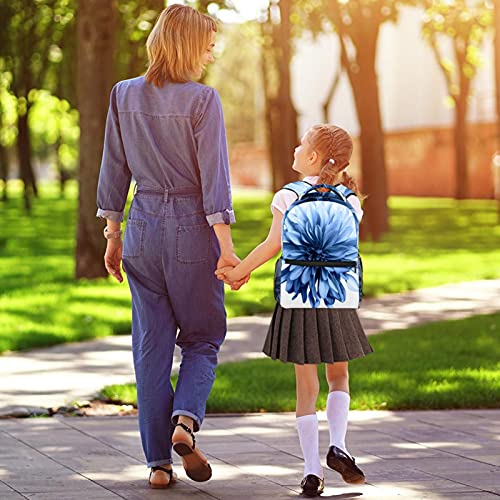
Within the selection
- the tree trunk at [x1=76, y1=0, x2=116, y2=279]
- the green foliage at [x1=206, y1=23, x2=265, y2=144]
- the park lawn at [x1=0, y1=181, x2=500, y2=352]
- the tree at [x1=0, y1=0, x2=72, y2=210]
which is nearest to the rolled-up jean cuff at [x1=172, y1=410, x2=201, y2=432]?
the park lawn at [x1=0, y1=181, x2=500, y2=352]

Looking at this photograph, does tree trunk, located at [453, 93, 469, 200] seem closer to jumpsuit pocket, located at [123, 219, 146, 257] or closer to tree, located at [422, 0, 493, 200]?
tree, located at [422, 0, 493, 200]

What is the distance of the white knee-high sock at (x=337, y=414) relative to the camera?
5.29 meters

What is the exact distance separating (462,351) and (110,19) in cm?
767

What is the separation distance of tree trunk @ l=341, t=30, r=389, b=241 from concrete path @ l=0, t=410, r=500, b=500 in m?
17.6

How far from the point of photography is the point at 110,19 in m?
16.0

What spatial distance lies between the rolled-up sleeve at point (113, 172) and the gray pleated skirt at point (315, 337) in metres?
0.83

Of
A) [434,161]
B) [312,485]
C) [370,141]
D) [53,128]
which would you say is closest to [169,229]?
[312,485]

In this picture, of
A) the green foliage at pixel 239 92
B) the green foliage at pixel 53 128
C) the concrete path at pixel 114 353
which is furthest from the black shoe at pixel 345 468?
the green foliage at pixel 239 92

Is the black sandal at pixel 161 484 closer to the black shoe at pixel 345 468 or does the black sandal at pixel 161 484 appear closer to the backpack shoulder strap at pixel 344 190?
the black shoe at pixel 345 468

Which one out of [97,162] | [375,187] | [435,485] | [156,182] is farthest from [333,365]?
[375,187]

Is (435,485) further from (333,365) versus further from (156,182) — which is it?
(156,182)

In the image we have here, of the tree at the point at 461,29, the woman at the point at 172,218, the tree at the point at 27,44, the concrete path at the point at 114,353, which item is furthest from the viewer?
the tree at the point at 461,29

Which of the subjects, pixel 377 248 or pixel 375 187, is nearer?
pixel 377 248

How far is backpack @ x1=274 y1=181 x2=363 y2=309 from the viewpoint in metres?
5.16
